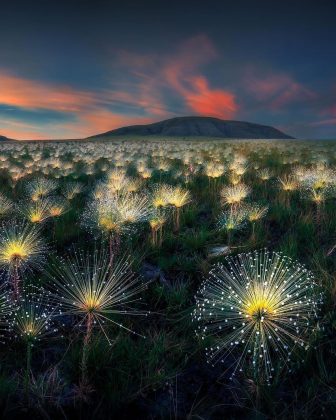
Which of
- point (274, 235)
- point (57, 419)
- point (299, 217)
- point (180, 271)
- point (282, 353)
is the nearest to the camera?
point (57, 419)

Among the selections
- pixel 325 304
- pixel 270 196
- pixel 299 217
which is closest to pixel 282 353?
pixel 325 304

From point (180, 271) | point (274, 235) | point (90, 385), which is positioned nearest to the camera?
point (90, 385)

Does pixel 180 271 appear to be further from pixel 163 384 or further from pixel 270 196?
pixel 270 196

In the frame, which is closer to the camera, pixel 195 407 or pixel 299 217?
pixel 195 407

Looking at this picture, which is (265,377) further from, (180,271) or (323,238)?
(323,238)

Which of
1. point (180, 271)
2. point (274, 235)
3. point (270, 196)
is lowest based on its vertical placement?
point (180, 271)

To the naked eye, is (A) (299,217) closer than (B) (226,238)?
No

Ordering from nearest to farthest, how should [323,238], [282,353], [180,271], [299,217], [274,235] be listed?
[282,353] < [180,271] < [323,238] < [274,235] < [299,217]

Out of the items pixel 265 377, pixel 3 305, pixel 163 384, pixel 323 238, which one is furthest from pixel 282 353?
pixel 323 238

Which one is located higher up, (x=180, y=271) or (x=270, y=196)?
(x=270, y=196)
